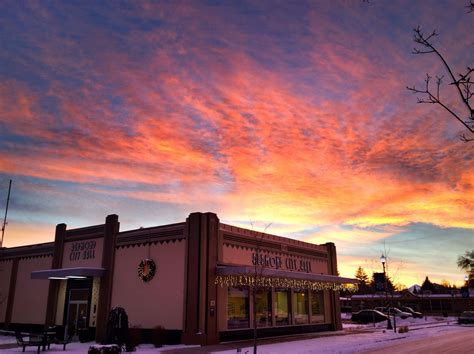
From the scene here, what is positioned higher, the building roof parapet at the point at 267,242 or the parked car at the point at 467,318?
the building roof parapet at the point at 267,242

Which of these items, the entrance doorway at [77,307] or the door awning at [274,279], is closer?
the door awning at [274,279]

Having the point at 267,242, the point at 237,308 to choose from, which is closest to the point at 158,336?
the point at 237,308

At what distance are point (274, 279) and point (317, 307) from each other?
28.5 feet

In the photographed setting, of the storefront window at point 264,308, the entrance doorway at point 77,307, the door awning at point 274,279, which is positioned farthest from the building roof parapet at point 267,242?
the entrance doorway at point 77,307

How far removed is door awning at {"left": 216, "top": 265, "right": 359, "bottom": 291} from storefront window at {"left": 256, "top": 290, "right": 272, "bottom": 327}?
0.81m

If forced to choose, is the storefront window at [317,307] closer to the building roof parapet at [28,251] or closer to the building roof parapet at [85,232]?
the building roof parapet at [85,232]

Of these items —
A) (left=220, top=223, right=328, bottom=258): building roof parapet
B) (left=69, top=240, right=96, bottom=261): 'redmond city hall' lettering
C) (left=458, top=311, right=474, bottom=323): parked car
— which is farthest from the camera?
(left=458, top=311, right=474, bottom=323): parked car

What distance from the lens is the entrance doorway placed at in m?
29.6

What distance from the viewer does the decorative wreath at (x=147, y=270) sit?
88.3 ft

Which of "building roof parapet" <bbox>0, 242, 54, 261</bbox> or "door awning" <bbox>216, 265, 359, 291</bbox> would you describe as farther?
"building roof parapet" <bbox>0, 242, 54, 261</bbox>

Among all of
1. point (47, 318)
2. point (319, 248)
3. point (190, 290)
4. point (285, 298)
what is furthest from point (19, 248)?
point (319, 248)

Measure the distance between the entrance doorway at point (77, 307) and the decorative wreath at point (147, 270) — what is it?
207 inches

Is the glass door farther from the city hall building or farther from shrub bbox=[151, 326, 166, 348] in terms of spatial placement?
shrub bbox=[151, 326, 166, 348]

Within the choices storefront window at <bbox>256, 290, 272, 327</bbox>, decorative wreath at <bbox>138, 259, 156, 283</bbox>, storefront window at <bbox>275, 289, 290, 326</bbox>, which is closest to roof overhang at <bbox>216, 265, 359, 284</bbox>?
storefront window at <bbox>275, 289, 290, 326</bbox>
